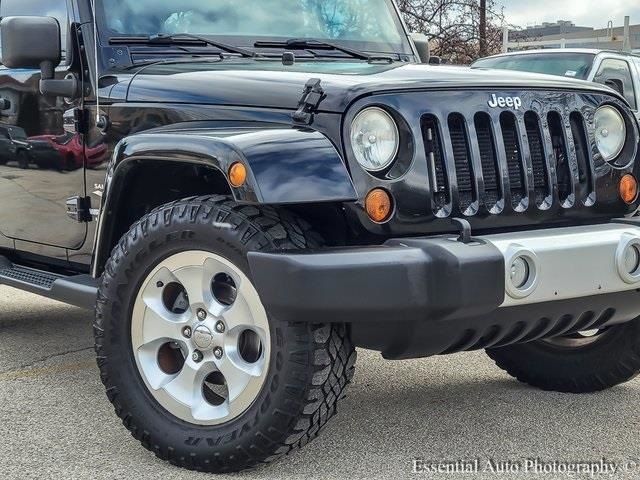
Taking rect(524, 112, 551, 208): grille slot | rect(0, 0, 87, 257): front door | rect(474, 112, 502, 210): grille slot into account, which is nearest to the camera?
rect(474, 112, 502, 210): grille slot

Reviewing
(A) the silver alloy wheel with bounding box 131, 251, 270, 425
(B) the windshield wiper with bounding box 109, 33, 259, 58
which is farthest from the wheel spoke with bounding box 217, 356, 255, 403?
(B) the windshield wiper with bounding box 109, 33, 259, 58

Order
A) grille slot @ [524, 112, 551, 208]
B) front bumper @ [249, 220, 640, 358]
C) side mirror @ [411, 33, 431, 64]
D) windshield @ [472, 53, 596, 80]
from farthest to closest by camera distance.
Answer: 1. windshield @ [472, 53, 596, 80]
2. side mirror @ [411, 33, 431, 64]
3. grille slot @ [524, 112, 551, 208]
4. front bumper @ [249, 220, 640, 358]

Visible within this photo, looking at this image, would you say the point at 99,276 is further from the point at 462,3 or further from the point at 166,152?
the point at 462,3

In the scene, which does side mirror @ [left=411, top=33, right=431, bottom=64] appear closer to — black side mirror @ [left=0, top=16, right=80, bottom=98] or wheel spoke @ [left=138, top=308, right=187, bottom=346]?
black side mirror @ [left=0, top=16, right=80, bottom=98]

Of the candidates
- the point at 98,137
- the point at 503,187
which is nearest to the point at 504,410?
the point at 503,187

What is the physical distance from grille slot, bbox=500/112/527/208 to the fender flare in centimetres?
68

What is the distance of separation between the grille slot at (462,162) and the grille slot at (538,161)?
302 mm

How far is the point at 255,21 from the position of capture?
4.40 metres

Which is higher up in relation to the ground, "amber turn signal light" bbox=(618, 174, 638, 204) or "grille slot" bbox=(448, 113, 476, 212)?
"grille slot" bbox=(448, 113, 476, 212)

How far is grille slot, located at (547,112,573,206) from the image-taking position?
11.5 feet

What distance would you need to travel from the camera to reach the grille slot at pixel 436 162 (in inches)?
125

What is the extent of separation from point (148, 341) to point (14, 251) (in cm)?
176

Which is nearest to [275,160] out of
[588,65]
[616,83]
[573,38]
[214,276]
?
[214,276]

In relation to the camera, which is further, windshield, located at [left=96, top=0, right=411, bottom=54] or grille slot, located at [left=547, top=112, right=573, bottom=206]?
windshield, located at [left=96, top=0, right=411, bottom=54]
